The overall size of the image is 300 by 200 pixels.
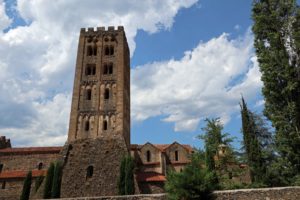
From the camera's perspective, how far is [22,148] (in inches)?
1455

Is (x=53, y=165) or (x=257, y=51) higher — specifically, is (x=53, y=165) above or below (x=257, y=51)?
below

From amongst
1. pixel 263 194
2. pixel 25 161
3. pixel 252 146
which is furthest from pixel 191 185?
pixel 25 161

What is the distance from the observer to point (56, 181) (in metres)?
25.7

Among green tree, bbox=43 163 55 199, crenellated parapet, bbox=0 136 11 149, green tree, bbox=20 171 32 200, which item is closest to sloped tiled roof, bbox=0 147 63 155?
green tree, bbox=20 171 32 200

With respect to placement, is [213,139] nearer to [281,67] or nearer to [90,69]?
[281,67]

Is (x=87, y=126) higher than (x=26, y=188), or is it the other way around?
(x=87, y=126)

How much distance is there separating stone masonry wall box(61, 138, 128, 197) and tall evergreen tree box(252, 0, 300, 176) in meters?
16.0

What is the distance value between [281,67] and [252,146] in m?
7.87

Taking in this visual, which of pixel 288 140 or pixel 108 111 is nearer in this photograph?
pixel 288 140

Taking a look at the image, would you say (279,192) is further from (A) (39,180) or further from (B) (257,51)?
(A) (39,180)

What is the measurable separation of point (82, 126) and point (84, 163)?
4.40m

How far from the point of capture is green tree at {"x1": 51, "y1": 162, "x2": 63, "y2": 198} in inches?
988

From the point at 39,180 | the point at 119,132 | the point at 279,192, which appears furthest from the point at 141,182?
the point at 279,192

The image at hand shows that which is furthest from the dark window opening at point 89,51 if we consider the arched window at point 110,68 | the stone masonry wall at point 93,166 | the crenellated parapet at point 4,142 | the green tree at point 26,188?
the crenellated parapet at point 4,142
